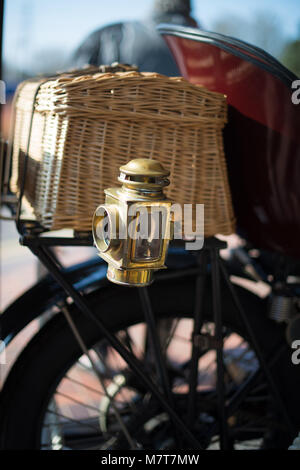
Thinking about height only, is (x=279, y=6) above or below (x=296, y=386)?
above

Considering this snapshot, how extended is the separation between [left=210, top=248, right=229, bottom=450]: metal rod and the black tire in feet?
0.49

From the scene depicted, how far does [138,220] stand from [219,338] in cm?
53

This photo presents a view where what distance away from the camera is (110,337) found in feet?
4.02

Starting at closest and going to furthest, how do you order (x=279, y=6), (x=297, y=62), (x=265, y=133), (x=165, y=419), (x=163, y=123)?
(x=163, y=123) → (x=265, y=133) → (x=297, y=62) → (x=165, y=419) → (x=279, y=6)

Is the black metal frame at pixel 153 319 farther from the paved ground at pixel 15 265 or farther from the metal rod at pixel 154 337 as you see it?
the paved ground at pixel 15 265

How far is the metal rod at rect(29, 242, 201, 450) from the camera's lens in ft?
3.83

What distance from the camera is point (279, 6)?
63.4 inches

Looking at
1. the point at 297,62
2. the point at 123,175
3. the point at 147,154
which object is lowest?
the point at 123,175

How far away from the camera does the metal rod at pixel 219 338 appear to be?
1.24 m

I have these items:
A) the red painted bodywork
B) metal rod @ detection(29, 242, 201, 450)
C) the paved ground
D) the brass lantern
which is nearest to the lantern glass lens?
the brass lantern

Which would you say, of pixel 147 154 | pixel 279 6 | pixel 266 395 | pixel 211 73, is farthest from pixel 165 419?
pixel 279 6

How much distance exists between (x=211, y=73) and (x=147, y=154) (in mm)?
307

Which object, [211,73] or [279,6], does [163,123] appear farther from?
[279,6]

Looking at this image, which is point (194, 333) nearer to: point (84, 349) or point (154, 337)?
point (154, 337)
